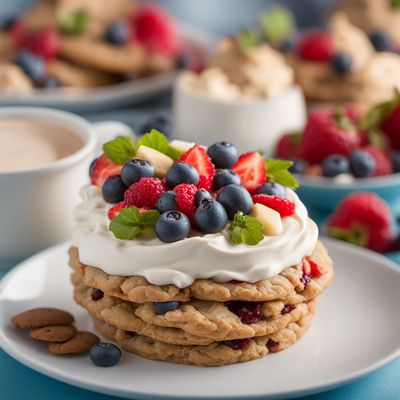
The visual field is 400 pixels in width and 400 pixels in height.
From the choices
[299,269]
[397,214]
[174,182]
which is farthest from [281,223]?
[397,214]

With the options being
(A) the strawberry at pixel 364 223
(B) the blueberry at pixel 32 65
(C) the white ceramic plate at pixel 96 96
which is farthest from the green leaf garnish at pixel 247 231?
(B) the blueberry at pixel 32 65

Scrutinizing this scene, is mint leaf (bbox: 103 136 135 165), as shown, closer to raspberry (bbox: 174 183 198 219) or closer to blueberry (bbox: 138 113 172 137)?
raspberry (bbox: 174 183 198 219)

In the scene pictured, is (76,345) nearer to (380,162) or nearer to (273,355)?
(273,355)

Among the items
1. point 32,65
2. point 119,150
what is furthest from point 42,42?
point 119,150

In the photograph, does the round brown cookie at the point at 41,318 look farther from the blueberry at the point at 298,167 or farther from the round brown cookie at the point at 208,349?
the blueberry at the point at 298,167

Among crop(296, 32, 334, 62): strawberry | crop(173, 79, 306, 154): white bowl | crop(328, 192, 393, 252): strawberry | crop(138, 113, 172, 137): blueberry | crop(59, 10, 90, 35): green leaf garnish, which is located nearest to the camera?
crop(328, 192, 393, 252): strawberry

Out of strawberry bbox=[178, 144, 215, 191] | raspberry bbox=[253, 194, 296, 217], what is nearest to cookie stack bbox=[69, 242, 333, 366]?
Result: raspberry bbox=[253, 194, 296, 217]
